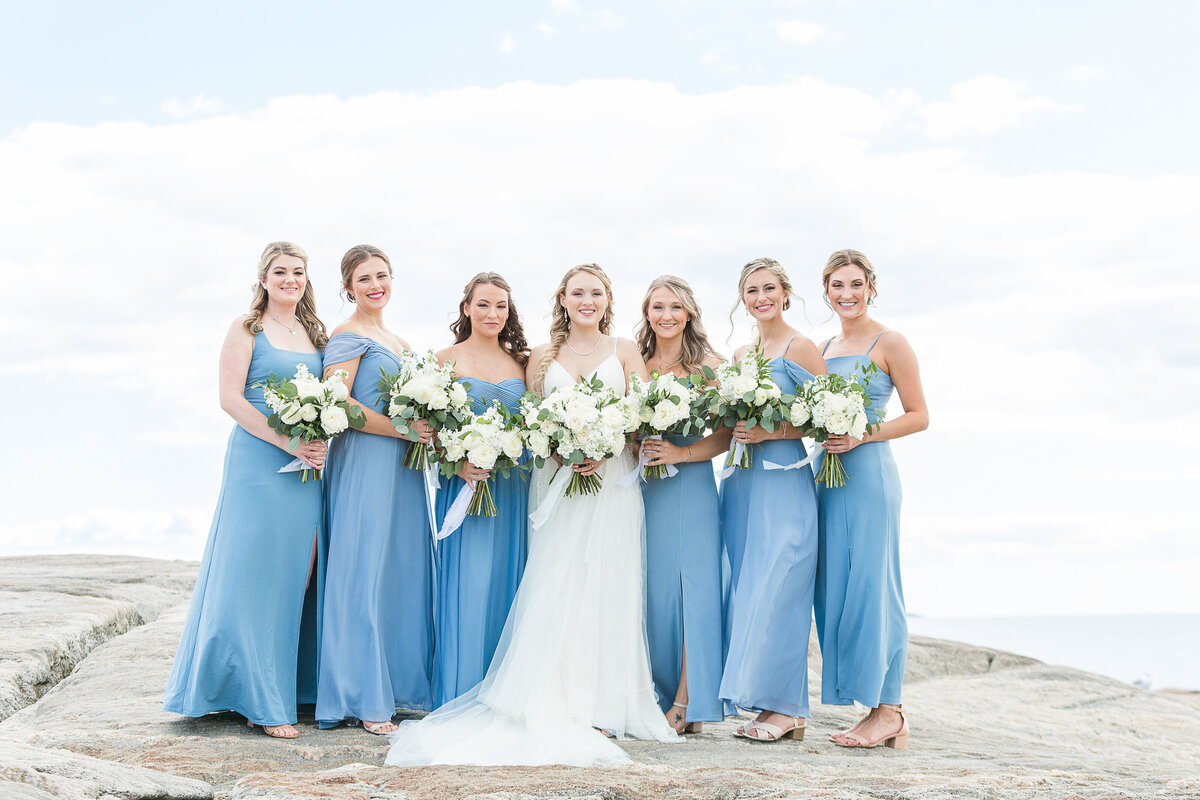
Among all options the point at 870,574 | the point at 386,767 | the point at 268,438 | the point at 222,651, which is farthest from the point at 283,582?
the point at 870,574

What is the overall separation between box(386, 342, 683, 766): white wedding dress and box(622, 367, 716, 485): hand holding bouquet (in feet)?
1.11

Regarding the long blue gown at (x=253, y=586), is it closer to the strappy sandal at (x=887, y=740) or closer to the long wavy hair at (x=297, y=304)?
the long wavy hair at (x=297, y=304)

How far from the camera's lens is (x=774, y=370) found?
6570 millimetres

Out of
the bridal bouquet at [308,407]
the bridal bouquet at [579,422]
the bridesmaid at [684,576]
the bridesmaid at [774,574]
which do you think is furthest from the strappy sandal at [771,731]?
the bridal bouquet at [308,407]

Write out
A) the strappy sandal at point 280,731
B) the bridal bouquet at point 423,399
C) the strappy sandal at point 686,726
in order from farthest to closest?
the strappy sandal at point 686,726 → the bridal bouquet at point 423,399 → the strappy sandal at point 280,731

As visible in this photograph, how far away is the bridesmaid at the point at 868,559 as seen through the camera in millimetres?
6383

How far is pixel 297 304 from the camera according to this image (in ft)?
22.2

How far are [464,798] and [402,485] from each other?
8.50ft

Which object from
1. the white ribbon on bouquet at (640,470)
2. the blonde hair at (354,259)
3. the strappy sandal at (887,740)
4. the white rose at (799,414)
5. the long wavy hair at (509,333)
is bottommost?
the strappy sandal at (887,740)

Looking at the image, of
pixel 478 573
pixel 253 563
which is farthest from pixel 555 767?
pixel 253 563

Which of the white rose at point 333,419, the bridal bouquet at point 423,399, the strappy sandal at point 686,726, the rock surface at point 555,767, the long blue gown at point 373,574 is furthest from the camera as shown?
the strappy sandal at point 686,726

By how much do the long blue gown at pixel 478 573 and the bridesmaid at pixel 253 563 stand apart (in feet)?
3.04

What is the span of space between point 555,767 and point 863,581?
2430 millimetres

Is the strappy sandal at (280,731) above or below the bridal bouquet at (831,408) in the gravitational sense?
below
